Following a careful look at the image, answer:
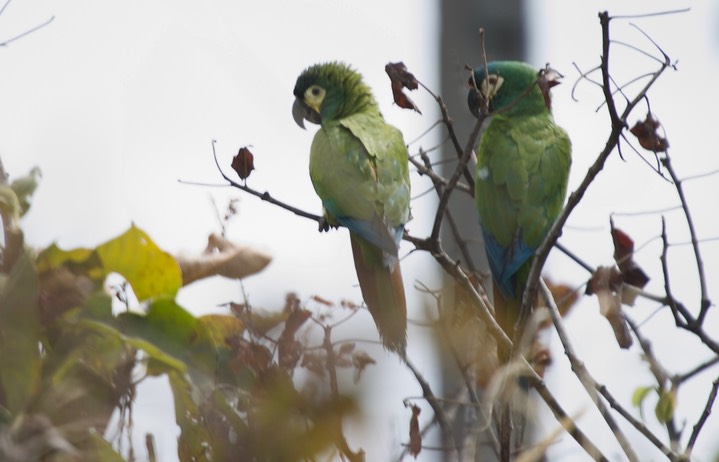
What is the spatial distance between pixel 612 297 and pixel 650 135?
16.2 inches

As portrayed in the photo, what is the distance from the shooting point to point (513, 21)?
527 centimetres

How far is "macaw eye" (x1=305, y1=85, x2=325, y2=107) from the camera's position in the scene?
3.85m

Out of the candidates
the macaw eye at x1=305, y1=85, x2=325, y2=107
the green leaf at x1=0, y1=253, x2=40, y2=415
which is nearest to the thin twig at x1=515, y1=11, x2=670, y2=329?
the green leaf at x1=0, y1=253, x2=40, y2=415

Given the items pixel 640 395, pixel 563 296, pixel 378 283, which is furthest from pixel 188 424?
pixel 563 296

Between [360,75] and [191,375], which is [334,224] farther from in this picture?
[191,375]

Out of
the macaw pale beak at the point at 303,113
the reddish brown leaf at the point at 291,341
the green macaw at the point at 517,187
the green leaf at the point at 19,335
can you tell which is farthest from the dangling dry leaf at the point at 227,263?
the macaw pale beak at the point at 303,113

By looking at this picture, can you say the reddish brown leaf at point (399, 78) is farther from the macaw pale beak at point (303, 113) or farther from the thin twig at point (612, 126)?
the macaw pale beak at point (303, 113)

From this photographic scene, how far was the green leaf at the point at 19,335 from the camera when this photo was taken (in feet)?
3.37

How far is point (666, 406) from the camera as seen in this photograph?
190 centimetres

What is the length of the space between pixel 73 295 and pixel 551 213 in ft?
7.70

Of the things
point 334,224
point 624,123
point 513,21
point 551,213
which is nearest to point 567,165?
point 551,213

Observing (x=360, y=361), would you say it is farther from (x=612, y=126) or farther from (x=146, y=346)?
(x=612, y=126)

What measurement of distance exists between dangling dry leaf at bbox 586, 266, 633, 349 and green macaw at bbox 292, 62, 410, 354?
0.55 meters

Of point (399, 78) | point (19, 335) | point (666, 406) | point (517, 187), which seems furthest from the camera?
point (517, 187)
